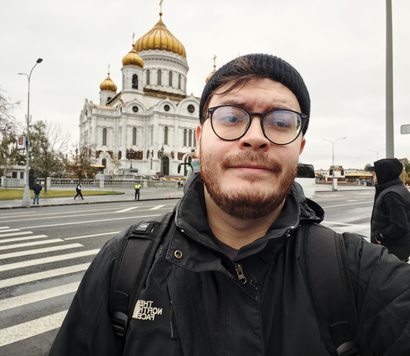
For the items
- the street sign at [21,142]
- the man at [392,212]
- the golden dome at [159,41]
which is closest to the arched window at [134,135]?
the golden dome at [159,41]

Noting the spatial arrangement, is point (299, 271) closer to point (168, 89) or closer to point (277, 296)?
point (277, 296)

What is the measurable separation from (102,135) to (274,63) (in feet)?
193

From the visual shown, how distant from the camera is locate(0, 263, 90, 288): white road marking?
4762mm

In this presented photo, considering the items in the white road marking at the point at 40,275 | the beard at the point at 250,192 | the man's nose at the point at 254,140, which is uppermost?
the man's nose at the point at 254,140

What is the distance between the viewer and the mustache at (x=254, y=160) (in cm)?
129

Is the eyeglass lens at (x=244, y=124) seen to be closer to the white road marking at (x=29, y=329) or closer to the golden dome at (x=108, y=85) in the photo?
the white road marking at (x=29, y=329)

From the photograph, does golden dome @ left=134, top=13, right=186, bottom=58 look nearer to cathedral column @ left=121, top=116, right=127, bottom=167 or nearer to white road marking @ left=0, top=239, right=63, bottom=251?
cathedral column @ left=121, top=116, right=127, bottom=167

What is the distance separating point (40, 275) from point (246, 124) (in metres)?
5.38

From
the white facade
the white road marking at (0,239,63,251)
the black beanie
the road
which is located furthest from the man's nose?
the white facade

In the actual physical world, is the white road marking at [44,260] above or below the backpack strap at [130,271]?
below

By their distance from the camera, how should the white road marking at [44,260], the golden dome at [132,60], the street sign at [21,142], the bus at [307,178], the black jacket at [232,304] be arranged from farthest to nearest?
1. the golden dome at [132,60]
2. the bus at [307,178]
3. the street sign at [21,142]
4. the white road marking at [44,260]
5. the black jacket at [232,304]

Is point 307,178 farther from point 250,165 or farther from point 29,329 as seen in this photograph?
point 250,165

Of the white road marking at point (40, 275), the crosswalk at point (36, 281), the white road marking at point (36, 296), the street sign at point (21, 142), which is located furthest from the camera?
the street sign at point (21, 142)

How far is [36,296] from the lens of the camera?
425 centimetres
